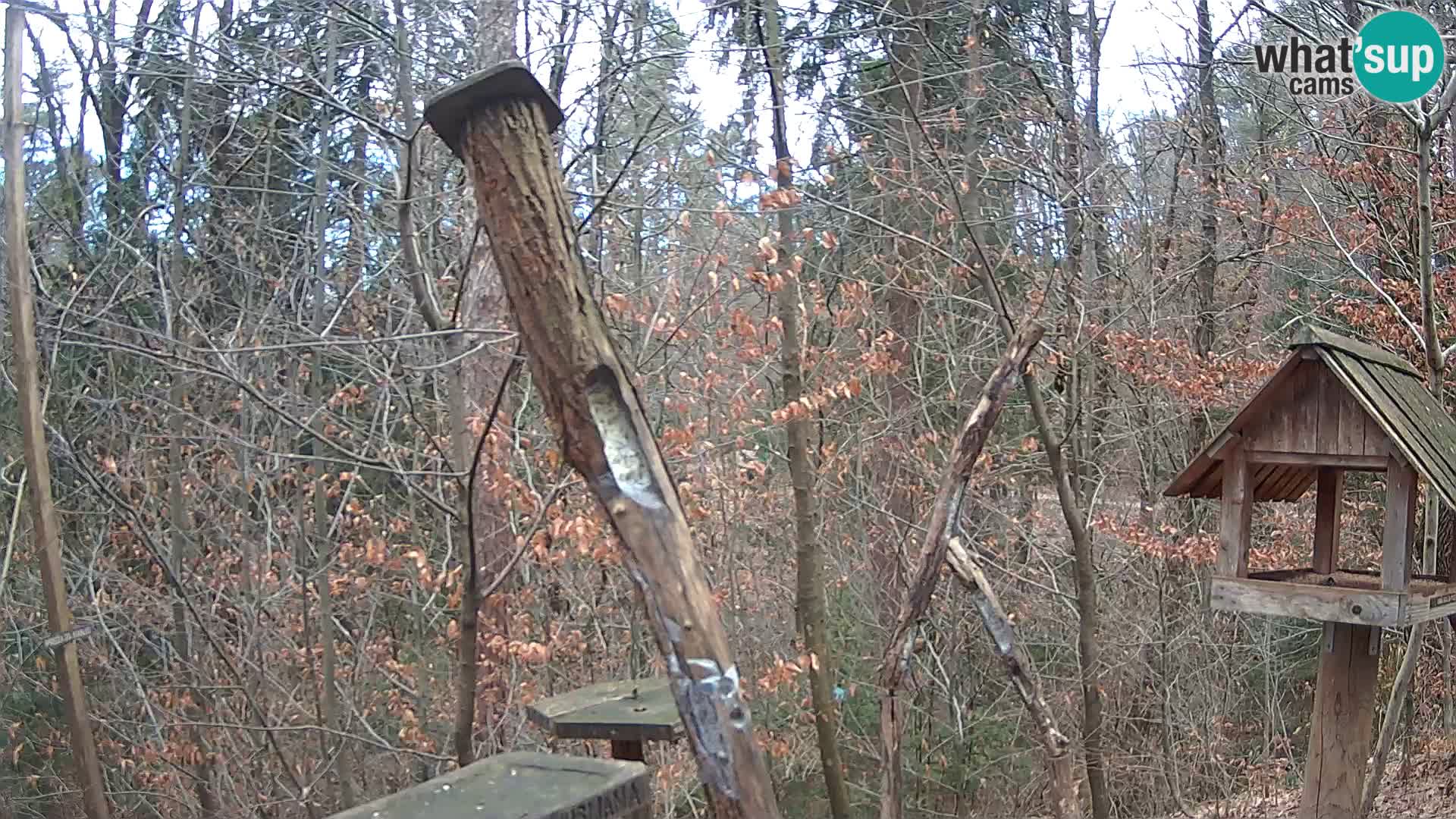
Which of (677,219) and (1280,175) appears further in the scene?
(1280,175)

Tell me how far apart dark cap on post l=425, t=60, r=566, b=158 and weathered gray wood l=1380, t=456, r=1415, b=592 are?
115 inches

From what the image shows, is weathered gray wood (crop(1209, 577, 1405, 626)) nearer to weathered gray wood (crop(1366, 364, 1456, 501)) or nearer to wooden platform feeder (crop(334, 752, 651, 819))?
weathered gray wood (crop(1366, 364, 1456, 501))

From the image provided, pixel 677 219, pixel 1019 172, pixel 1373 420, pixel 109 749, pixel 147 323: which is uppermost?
pixel 1019 172

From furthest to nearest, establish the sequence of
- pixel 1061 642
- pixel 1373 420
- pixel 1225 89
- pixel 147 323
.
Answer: pixel 1225 89
pixel 1061 642
pixel 147 323
pixel 1373 420

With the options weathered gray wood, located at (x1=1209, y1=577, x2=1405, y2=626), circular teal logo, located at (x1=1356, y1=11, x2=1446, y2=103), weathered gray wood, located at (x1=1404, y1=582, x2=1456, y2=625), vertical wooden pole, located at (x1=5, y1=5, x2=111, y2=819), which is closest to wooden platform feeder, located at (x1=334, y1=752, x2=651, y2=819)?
weathered gray wood, located at (x1=1209, y1=577, x2=1405, y2=626)

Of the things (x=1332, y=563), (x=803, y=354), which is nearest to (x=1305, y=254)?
(x=803, y=354)

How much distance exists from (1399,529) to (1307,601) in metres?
0.37

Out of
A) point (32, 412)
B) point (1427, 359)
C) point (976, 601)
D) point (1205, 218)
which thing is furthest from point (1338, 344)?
point (32, 412)

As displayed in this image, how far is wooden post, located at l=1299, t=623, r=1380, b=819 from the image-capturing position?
4.05 metres

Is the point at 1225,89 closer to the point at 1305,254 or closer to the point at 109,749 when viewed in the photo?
the point at 1305,254

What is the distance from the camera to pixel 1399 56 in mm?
5812

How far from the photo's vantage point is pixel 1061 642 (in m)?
8.12

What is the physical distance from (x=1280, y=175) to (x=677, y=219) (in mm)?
5117

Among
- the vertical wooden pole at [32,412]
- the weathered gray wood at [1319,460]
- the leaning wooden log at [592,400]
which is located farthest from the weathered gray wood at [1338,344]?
the vertical wooden pole at [32,412]
